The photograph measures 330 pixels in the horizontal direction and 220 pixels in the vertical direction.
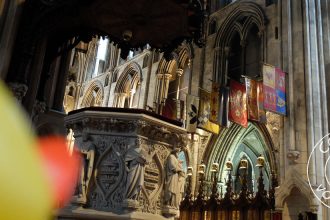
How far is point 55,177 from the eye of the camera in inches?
26.8

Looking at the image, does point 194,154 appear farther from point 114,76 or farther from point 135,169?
point 135,169

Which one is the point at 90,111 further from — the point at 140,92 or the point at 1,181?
the point at 140,92

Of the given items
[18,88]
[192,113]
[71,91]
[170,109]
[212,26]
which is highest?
[212,26]

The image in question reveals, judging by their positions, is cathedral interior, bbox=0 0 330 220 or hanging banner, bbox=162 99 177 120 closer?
cathedral interior, bbox=0 0 330 220

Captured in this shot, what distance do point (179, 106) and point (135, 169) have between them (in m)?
12.9

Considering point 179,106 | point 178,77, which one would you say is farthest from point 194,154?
point 178,77

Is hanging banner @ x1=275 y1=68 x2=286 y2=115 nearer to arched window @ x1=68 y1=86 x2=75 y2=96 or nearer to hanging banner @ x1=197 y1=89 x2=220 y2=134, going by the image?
hanging banner @ x1=197 y1=89 x2=220 y2=134

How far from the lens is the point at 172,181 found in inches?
142

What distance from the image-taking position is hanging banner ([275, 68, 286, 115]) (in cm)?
1111

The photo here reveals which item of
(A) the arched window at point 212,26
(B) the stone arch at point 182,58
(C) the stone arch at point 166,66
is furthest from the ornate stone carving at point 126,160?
(C) the stone arch at point 166,66

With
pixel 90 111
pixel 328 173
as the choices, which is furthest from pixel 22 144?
pixel 328 173

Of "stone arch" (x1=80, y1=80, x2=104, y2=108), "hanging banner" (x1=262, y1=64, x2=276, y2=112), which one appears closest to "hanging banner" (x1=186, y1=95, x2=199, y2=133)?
"hanging banner" (x1=262, y1=64, x2=276, y2=112)

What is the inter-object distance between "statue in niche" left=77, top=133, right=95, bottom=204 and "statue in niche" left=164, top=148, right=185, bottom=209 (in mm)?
800

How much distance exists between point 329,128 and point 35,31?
944cm
